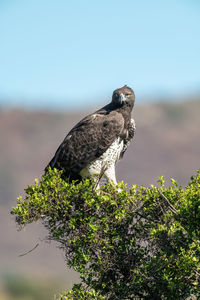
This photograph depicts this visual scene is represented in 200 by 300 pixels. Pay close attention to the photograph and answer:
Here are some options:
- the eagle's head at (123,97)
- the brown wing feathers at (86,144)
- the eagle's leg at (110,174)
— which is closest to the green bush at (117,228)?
the brown wing feathers at (86,144)

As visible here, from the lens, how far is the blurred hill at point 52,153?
280 feet

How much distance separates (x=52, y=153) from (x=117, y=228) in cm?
9453

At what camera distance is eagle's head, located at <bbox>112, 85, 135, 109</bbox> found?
13.5 meters

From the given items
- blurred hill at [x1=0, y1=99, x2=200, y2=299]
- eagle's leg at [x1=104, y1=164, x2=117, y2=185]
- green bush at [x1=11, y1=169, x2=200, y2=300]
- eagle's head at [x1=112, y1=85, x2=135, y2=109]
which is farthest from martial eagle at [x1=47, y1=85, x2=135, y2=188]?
blurred hill at [x1=0, y1=99, x2=200, y2=299]

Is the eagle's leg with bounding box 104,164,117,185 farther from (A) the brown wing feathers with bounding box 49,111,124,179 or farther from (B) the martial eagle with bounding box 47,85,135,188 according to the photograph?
(A) the brown wing feathers with bounding box 49,111,124,179

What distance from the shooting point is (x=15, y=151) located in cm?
10731

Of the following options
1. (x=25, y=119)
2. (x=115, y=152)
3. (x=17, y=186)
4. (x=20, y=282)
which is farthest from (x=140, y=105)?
(x=115, y=152)

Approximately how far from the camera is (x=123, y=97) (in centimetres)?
1347

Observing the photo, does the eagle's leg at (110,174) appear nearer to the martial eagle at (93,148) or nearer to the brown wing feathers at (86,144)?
the martial eagle at (93,148)

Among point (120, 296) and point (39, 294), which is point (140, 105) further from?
point (120, 296)

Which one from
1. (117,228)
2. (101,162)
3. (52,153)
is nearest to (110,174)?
(101,162)

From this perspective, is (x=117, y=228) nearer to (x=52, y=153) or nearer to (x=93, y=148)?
(x=93, y=148)

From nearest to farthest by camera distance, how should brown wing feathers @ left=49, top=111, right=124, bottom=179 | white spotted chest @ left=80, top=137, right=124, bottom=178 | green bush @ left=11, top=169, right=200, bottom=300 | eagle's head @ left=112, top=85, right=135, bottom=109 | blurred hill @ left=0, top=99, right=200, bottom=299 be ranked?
green bush @ left=11, top=169, right=200, bottom=300, brown wing feathers @ left=49, top=111, right=124, bottom=179, white spotted chest @ left=80, top=137, right=124, bottom=178, eagle's head @ left=112, top=85, right=135, bottom=109, blurred hill @ left=0, top=99, right=200, bottom=299

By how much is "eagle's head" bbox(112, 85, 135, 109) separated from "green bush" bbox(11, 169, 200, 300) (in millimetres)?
3309
